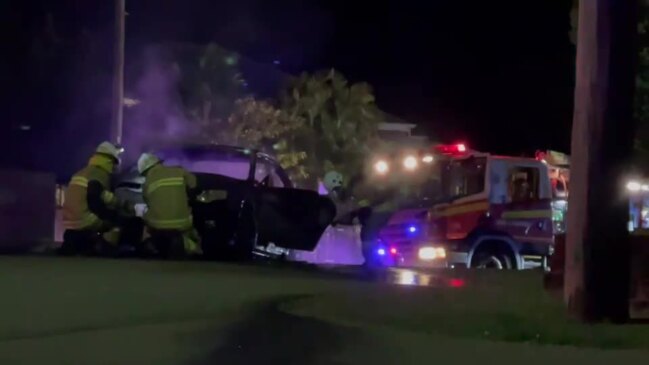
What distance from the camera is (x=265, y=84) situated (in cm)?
5041

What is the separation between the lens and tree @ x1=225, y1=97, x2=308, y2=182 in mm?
41375

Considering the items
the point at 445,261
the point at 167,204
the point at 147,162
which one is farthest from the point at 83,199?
the point at 445,261

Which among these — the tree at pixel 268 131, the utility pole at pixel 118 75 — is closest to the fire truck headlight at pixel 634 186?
the utility pole at pixel 118 75

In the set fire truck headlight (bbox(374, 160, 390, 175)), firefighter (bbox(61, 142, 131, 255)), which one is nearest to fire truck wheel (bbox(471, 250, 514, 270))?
fire truck headlight (bbox(374, 160, 390, 175))

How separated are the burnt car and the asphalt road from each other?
3.05m

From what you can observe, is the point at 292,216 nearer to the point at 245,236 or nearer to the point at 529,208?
the point at 245,236

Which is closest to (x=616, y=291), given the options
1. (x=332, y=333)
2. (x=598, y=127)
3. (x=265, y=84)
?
(x=598, y=127)

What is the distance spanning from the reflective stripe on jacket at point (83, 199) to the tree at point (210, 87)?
2388 cm

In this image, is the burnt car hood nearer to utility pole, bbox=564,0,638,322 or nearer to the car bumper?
the car bumper

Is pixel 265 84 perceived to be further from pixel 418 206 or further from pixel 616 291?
pixel 616 291

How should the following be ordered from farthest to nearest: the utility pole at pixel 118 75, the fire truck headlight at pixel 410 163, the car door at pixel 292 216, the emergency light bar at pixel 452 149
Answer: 1. the utility pole at pixel 118 75
2. the fire truck headlight at pixel 410 163
3. the emergency light bar at pixel 452 149
4. the car door at pixel 292 216

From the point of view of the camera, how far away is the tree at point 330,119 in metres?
45.7

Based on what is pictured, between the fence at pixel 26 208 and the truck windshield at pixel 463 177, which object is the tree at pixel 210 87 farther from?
the truck windshield at pixel 463 177

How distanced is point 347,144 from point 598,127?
36989mm
